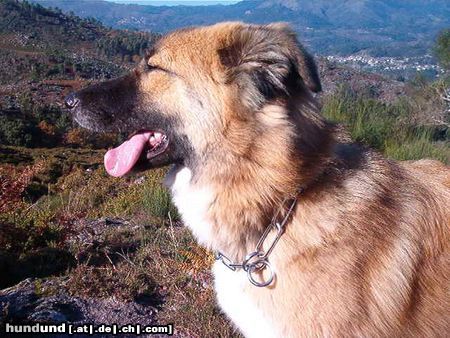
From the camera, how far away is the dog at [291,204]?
248 cm

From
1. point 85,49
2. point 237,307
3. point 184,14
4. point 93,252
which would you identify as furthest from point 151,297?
point 184,14

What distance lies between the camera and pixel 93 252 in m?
5.00

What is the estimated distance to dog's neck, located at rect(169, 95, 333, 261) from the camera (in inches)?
102

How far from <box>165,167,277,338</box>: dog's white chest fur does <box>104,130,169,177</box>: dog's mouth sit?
0.65 ft

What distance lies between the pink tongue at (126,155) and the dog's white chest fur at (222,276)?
0.93 ft

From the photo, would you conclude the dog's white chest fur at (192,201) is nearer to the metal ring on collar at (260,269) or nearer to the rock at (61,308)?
the metal ring on collar at (260,269)

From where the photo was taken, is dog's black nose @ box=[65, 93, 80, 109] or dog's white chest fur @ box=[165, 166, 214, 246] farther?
dog's black nose @ box=[65, 93, 80, 109]

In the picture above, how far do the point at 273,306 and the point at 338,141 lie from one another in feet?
3.45

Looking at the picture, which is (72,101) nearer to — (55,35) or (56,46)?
(56,46)

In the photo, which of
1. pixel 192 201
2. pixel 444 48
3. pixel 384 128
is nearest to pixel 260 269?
pixel 192 201

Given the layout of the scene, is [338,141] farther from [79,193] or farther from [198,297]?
[79,193]

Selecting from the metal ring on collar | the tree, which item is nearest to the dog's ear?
the metal ring on collar

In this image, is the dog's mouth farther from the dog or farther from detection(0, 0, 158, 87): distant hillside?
detection(0, 0, 158, 87): distant hillside

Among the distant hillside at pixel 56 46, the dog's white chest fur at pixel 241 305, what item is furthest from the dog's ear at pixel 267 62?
the distant hillside at pixel 56 46
